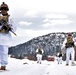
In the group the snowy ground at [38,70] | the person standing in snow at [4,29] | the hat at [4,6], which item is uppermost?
the hat at [4,6]

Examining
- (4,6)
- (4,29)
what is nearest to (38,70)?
(4,29)

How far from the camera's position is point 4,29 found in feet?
34.4

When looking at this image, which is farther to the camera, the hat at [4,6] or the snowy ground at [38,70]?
the hat at [4,6]

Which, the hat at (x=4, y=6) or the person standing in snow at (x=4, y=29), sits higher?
the hat at (x=4, y=6)

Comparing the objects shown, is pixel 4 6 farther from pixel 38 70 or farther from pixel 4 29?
pixel 38 70

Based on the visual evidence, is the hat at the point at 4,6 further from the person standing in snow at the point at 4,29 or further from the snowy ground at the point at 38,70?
the snowy ground at the point at 38,70

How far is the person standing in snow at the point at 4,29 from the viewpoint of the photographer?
1038cm

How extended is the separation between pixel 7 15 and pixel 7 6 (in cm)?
26

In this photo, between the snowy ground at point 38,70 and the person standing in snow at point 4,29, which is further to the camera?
the person standing in snow at point 4,29

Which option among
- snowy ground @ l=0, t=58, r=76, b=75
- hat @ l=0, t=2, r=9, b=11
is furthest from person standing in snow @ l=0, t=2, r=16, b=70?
snowy ground @ l=0, t=58, r=76, b=75

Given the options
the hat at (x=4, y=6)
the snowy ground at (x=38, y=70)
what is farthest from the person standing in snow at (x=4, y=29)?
the snowy ground at (x=38, y=70)

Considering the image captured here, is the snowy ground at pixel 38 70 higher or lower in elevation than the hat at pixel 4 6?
lower

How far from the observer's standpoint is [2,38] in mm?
10531

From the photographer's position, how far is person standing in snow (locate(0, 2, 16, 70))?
10383mm
